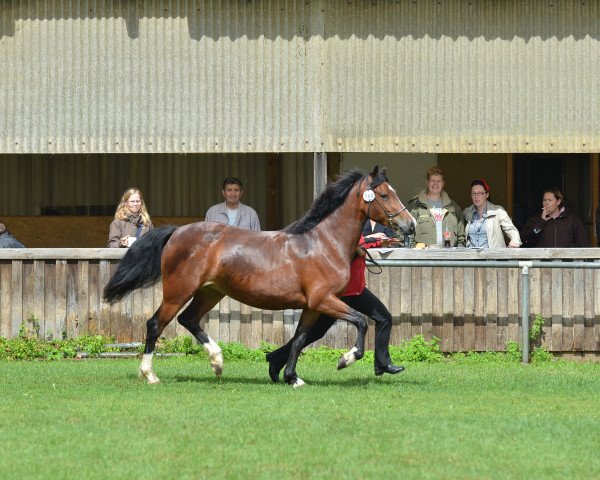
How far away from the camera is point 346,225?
12625 millimetres

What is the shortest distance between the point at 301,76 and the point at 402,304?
302 centimetres

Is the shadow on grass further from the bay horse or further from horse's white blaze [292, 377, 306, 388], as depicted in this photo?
the bay horse

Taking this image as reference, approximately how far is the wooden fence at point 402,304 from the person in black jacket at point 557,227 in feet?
1.67

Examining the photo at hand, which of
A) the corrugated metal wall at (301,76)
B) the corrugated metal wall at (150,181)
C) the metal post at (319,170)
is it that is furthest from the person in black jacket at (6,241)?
the metal post at (319,170)

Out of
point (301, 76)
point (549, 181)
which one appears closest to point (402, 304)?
point (301, 76)

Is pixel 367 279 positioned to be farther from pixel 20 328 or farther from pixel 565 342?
pixel 20 328

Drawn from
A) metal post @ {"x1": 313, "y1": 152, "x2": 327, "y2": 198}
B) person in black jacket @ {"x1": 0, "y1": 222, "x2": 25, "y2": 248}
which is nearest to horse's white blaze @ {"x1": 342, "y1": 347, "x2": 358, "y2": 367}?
metal post @ {"x1": 313, "y1": 152, "x2": 327, "y2": 198}

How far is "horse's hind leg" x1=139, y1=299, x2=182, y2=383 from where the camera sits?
1263 cm

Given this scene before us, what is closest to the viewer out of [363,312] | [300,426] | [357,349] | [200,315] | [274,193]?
[300,426]

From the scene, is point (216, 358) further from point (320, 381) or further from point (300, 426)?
point (300, 426)

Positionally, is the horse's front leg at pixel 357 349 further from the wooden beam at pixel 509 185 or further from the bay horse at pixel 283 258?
the wooden beam at pixel 509 185

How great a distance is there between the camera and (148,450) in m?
8.65

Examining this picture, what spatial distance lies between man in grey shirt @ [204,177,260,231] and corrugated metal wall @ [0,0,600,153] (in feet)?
1.62

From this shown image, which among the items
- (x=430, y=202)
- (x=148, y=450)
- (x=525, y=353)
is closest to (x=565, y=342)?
(x=525, y=353)
